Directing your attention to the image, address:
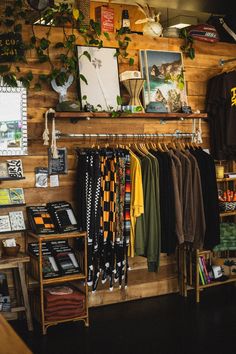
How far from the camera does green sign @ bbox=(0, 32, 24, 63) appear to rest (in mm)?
4555

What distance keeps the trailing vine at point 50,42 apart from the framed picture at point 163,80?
547 mm

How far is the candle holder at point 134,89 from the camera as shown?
5043mm

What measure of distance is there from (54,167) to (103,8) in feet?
5.38

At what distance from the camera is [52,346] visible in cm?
419

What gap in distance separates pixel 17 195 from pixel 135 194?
1.05m

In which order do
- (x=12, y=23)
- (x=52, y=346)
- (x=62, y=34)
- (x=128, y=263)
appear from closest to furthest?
(x=52, y=346) → (x=12, y=23) → (x=62, y=34) → (x=128, y=263)

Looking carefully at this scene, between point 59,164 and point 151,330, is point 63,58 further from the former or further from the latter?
point 151,330

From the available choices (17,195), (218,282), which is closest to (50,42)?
(17,195)

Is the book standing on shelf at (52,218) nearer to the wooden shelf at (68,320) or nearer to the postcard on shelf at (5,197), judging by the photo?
the postcard on shelf at (5,197)

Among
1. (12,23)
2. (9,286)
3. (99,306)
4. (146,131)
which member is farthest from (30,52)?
(99,306)

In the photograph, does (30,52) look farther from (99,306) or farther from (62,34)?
(99,306)

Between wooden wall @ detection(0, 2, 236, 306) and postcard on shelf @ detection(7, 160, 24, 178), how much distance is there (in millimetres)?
93

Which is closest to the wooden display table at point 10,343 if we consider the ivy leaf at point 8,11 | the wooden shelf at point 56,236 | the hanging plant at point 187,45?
the wooden shelf at point 56,236

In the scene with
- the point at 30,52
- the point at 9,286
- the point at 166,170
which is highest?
the point at 30,52
